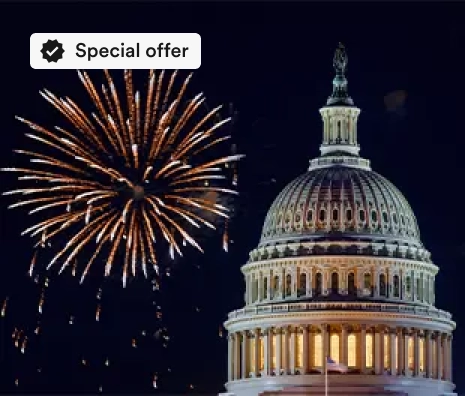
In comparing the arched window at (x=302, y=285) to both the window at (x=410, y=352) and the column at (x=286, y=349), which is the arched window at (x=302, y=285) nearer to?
the column at (x=286, y=349)

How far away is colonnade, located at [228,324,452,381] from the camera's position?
509ft

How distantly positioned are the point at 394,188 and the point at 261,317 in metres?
12.2

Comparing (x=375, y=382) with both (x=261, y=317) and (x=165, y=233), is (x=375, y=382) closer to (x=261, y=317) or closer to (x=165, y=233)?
(x=261, y=317)

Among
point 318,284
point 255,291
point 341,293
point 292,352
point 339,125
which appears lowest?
point 292,352

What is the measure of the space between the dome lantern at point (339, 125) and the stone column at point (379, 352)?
40.3 feet

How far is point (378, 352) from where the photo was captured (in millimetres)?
155500

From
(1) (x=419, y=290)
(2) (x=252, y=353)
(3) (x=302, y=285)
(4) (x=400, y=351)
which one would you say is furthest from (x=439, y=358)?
(2) (x=252, y=353)

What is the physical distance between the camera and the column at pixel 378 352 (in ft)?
506

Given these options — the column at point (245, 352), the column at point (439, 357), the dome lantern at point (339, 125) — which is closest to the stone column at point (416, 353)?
the column at point (439, 357)

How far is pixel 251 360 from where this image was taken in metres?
158

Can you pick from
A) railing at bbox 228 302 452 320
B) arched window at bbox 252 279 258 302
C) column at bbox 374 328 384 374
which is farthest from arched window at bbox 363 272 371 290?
arched window at bbox 252 279 258 302

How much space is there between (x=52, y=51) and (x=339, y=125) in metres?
90.8

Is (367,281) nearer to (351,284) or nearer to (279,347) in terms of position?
(351,284)

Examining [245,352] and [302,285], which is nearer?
[302,285]
